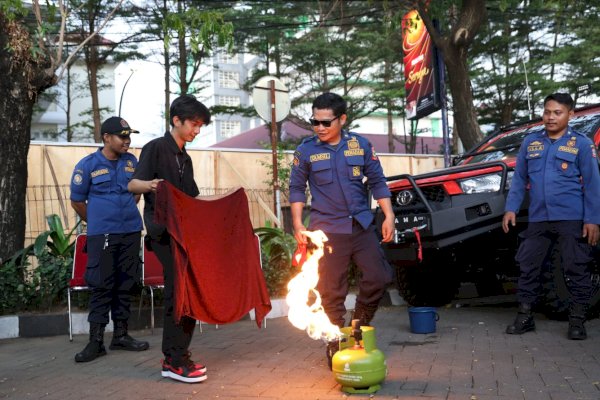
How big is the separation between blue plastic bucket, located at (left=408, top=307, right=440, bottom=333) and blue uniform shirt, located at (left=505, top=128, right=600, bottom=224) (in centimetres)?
117

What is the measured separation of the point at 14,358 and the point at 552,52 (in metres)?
25.6

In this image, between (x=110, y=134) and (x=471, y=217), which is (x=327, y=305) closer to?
(x=471, y=217)

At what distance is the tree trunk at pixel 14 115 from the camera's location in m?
7.45

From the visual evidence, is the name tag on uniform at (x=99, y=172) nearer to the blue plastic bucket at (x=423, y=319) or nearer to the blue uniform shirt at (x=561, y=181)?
the blue plastic bucket at (x=423, y=319)

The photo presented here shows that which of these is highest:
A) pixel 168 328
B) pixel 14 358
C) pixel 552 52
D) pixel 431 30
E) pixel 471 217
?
pixel 552 52

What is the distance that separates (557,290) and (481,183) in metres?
1.17

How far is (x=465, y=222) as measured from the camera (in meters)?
5.88

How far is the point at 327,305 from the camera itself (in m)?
4.54

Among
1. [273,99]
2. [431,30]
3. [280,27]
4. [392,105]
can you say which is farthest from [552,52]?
[273,99]

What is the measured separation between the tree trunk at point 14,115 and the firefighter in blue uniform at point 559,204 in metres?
5.21

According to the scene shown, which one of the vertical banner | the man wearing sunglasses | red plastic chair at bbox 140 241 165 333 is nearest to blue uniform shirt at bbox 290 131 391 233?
the man wearing sunglasses

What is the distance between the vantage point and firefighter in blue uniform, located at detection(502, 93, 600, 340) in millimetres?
5441

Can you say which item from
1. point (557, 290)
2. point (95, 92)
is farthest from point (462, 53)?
point (95, 92)

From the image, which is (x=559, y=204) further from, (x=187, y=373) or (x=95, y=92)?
(x=95, y=92)
